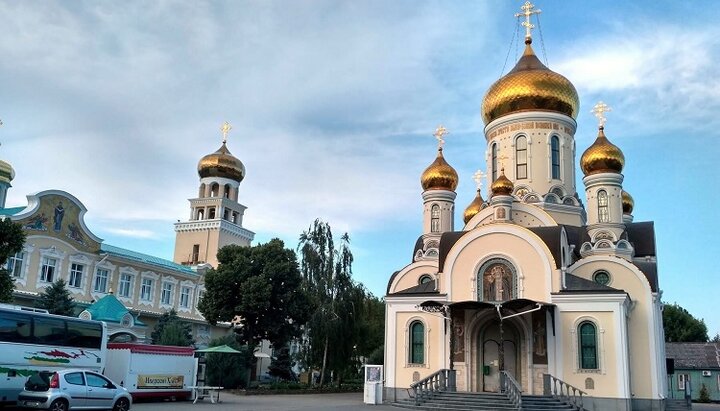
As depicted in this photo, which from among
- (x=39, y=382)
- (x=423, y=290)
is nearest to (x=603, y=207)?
(x=423, y=290)

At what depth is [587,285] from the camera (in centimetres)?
2252

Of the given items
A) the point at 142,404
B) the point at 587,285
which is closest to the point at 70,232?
the point at 142,404

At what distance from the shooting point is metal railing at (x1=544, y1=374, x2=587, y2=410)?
20731 millimetres

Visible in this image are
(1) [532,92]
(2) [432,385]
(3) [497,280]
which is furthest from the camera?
(1) [532,92]

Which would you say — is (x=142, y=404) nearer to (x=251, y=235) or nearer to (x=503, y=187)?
(x=503, y=187)

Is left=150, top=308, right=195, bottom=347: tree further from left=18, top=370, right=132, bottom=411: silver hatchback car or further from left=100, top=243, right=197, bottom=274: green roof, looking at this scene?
left=18, top=370, right=132, bottom=411: silver hatchback car

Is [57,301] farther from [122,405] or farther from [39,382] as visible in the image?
[39,382]

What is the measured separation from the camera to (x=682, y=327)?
176ft

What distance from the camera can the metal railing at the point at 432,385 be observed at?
21.5m

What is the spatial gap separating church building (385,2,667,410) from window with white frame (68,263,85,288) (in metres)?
17.3

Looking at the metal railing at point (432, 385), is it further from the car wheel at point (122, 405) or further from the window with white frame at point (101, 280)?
the window with white frame at point (101, 280)

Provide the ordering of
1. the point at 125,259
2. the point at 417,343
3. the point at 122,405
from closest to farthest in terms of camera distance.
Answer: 1. the point at 122,405
2. the point at 417,343
3. the point at 125,259

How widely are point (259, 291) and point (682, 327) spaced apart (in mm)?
39556

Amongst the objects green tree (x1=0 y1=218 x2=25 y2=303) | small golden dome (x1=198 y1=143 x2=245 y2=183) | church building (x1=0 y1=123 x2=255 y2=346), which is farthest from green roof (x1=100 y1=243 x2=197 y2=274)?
green tree (x1=0 y1=218 x2=25 y2=303)
